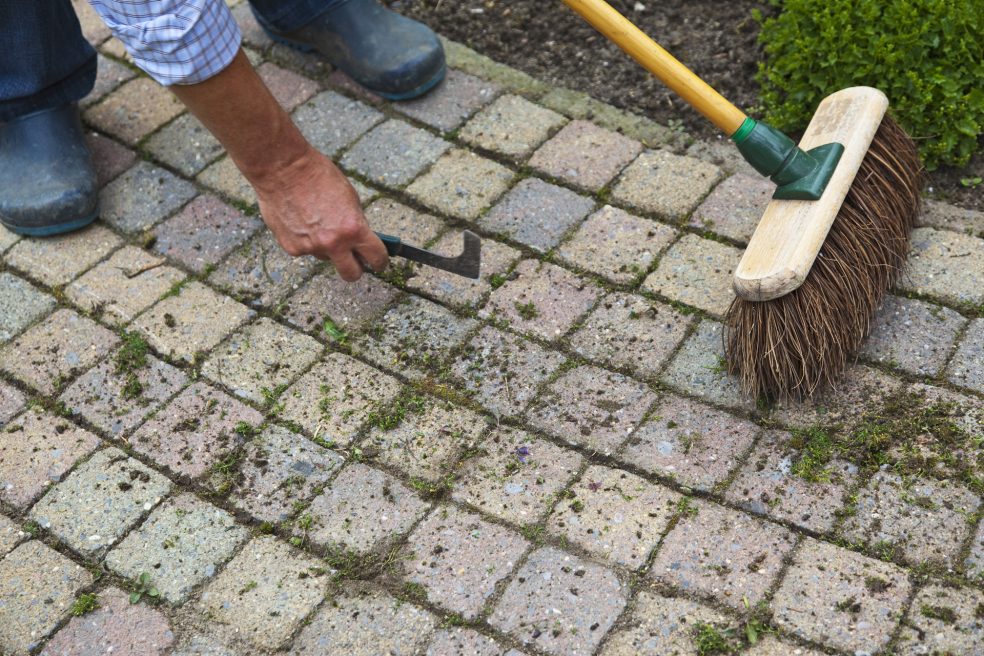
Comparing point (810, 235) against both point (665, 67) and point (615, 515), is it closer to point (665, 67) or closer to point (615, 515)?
point (665, 67)

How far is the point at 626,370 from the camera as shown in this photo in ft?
8.85

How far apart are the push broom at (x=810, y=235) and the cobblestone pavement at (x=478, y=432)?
0.39 ft

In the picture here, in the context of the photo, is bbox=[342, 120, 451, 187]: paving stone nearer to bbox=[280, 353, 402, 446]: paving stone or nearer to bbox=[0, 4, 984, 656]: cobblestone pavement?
bbox=[0, 4, 984, 656]: cobblestone pavement

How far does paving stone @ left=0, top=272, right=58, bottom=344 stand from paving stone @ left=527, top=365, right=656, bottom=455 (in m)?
1.49

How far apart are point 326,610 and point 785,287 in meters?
1.28

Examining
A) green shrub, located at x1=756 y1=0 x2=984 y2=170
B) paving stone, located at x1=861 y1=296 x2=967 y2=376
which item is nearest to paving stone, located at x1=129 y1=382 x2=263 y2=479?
paving stone, located at x1=861 y1=296 x2=967 y2=376

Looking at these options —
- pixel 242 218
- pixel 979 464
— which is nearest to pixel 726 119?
pixel 979 464

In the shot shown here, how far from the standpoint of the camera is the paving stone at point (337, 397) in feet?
8.61

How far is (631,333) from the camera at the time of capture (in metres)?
2.78

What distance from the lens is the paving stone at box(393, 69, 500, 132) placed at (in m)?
3.46

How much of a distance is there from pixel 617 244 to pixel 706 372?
53 centimetres

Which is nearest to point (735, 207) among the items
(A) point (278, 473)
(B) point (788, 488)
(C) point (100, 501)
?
(B) point (788, 488)

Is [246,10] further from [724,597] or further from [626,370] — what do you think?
[724,597]

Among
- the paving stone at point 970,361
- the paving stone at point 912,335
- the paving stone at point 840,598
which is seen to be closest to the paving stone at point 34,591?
the paving stone at point 840,598
